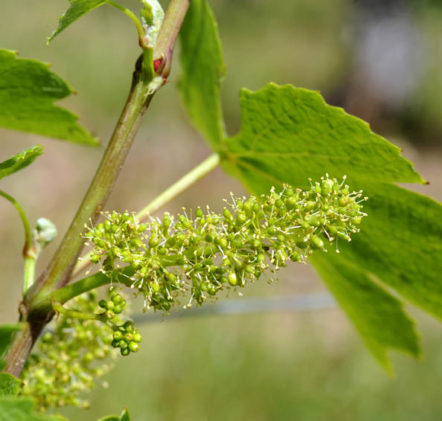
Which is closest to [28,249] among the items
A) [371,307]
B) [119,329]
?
[119,329]

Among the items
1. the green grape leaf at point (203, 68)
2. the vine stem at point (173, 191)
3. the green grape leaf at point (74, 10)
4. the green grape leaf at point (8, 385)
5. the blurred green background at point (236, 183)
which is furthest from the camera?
the blurred green background at point (236, 183)

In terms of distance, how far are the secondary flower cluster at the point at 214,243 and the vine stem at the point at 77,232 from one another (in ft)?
0.35

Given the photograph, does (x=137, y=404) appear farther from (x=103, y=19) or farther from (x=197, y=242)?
(x=103, y=19)

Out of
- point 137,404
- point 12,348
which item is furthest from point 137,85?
point 137,404

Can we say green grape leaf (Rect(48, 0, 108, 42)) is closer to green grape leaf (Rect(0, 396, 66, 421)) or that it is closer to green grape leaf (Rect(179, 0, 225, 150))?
green grape leaf (Rect(179, 0, 225, 150))

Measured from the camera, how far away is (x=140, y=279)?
3.00ft

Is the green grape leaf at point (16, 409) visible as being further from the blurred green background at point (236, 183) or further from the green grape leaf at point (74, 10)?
the blurred green background at point (236, 183)

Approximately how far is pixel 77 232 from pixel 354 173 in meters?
0.54

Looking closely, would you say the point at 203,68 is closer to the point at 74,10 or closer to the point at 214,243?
the point at 74,10

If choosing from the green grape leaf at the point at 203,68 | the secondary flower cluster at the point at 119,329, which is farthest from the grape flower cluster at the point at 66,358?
the green grape leaf at the point at 203,68

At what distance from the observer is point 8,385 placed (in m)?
0.89

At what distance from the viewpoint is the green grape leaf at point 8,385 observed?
0.88 meters

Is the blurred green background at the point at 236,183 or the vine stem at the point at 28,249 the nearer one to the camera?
the vine stem at the point at 28,249

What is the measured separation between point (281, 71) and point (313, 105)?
12624mm
